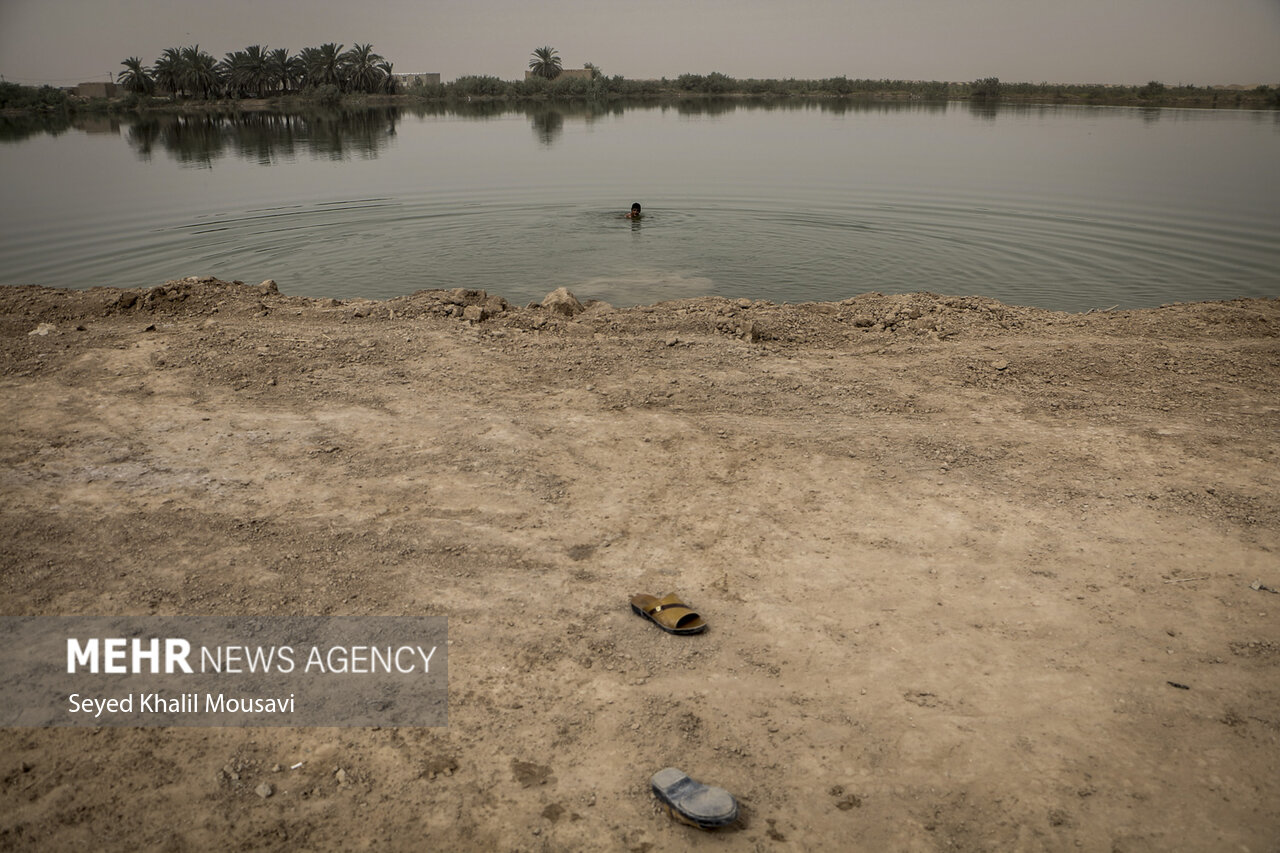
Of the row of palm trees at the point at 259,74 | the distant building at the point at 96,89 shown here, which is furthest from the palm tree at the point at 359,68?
the distant building at the point at 96,89

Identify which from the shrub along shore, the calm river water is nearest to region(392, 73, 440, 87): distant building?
the shrub along shore

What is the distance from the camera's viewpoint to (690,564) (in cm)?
500

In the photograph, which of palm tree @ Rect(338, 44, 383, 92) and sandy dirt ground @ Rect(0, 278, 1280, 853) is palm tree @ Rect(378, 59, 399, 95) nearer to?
palm tree @ Rect(338, 44, 383, 92)

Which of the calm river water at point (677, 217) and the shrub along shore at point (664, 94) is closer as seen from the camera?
the calm river water at point (677, 217)

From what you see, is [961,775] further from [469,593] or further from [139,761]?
[139,761]

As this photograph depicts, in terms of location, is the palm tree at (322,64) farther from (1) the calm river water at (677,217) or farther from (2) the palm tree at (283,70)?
(1) the calm river water at (677,217)

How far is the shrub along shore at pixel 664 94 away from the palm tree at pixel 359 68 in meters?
1.54

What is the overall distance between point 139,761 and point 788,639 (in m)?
3.29

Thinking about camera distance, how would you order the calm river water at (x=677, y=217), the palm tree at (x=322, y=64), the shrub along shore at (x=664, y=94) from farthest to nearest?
the palm tree at (x=322, y=64)
the shrub along shore at (x=664, y=94)
the calm river water at (x=677, y=217)

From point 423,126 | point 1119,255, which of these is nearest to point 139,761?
point 1119,255

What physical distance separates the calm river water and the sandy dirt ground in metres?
5.18

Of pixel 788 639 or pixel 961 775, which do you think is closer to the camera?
pixel 961 775

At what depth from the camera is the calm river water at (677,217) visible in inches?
550

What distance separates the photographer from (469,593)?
184 inches
